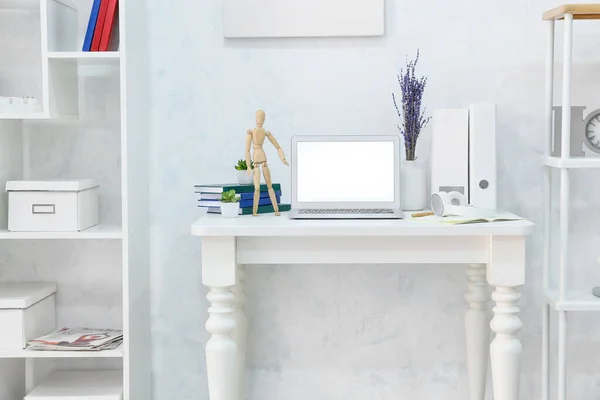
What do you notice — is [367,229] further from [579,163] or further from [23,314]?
[23,314]

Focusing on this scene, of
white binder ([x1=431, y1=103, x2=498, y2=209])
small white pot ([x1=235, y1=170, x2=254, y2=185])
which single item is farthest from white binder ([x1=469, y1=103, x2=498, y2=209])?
small white pot ([x1=235, y1=170, x2=254, y2=185])

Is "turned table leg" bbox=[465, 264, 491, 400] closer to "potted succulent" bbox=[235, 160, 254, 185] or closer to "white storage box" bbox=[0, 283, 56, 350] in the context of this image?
"potted succulent" bbox=[235, 160, 254, 185]

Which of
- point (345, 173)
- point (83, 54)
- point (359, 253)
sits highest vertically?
point (83, 54)

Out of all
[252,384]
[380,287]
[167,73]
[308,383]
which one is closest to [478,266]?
[380,287]

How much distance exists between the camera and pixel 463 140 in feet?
7.45

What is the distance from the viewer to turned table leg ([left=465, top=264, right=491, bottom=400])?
93.7 inches

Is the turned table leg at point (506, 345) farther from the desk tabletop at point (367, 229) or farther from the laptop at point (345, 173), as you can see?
the laptop at point (345, 173)

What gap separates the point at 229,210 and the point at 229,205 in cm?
1

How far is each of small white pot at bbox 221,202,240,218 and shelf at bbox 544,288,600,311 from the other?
98 cm

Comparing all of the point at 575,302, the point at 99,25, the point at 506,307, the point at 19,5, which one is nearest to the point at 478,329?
the point at 575,302

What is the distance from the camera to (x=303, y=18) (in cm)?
246

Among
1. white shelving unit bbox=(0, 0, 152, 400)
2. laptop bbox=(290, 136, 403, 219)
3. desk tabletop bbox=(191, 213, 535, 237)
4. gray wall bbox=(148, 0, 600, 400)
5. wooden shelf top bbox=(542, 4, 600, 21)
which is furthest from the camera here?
gray wall bbox=(148, 0, 600, 400)

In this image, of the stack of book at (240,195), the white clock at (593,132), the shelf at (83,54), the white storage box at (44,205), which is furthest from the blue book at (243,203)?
the white clock at (593,132)

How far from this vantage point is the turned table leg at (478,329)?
238 centimetres
